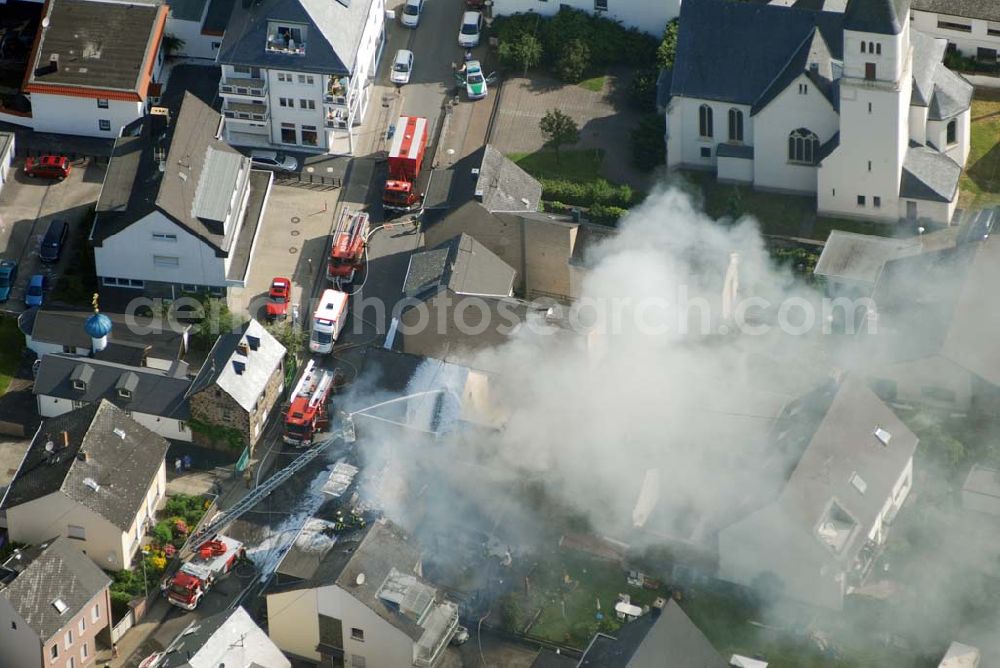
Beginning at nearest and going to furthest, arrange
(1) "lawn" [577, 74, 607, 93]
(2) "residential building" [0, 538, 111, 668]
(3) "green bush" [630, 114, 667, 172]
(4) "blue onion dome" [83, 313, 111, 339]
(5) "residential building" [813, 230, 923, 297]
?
1. (2) "residential building" [0, 538, 111, 668]
2. (4) "blue onion dome" [83, 313, 111, 339]
3. (5) "residential building" [813, 230, 923, 297]
4. (3) "green bush" [630, 114, 667, 172]
5. (1) "lawn" [577, 74, 607, 93]

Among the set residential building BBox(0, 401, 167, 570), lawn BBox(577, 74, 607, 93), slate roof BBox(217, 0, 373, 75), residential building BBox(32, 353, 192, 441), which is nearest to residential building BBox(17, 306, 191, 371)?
residential building BBox(32, 353, 192, 441)

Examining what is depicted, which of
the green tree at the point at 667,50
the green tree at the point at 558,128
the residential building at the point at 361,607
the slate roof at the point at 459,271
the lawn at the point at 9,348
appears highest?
the green tree at the point at 667,50

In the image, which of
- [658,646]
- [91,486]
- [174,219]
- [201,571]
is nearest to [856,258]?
[658,646]

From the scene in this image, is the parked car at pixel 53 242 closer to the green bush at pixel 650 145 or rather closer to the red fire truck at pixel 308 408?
the red fire truck at pixel 308 408

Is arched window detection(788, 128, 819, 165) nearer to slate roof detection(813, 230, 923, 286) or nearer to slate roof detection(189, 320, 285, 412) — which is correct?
slate roof detection(813, 230, 923, 286)

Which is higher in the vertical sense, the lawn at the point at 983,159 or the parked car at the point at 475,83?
the lawn at the point at 983,159

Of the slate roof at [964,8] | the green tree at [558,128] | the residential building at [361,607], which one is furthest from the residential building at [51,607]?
the slate roof at [964,8]
